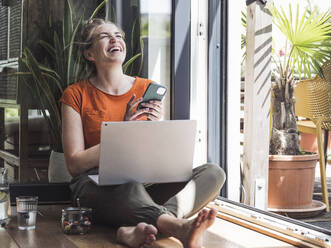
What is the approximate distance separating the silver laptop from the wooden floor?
25 cm

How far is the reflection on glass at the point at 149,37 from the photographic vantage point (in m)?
3.22

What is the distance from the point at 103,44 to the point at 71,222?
94 centimetres

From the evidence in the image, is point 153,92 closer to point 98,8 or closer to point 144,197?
point 144,197

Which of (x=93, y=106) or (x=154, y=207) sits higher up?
(x=93, y=106)

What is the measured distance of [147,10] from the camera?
326 cm

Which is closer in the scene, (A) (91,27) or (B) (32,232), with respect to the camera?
(B) (32,232)

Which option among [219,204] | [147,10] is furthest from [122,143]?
[147,10]

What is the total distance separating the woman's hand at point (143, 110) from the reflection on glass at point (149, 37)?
737mm

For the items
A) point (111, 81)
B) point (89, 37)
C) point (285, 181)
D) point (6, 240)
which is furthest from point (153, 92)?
point (285, 181)

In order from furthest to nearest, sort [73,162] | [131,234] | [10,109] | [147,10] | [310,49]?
1. [310,49]
2. [147,10]
3. [10,109]
4. [73,162]
5. [131,234]

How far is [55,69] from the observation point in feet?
10.2

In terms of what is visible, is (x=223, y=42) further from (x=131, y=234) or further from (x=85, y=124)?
(x=131, y=234)

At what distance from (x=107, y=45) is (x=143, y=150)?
2.33 feet

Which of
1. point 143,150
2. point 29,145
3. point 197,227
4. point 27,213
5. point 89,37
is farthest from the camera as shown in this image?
point 29,145
